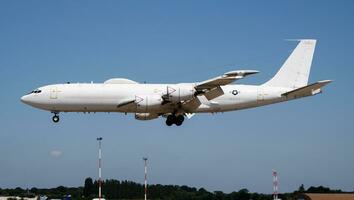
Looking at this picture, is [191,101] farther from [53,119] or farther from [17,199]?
[17,199]

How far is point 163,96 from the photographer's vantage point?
7456 cm

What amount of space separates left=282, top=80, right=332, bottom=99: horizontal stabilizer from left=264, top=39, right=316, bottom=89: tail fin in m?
3.27

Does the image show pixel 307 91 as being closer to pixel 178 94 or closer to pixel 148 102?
pixel 178 94

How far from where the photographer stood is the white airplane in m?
74.2

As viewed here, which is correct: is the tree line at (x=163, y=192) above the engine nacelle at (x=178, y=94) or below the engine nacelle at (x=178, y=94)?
below

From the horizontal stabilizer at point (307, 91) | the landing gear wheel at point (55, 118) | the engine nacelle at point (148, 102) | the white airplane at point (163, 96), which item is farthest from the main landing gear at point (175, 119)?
the horizontal stabilizer at point (307, 91)

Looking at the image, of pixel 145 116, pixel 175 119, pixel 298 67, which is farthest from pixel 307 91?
pixel 145 116

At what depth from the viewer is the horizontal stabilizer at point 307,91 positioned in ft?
246

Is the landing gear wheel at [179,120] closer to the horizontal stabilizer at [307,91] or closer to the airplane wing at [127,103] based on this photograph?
the airplane wing at [127,103]

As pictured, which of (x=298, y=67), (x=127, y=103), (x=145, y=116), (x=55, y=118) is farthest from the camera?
(x=298, y=67)

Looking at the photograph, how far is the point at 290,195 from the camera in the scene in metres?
→ 109

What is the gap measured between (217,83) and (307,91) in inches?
447

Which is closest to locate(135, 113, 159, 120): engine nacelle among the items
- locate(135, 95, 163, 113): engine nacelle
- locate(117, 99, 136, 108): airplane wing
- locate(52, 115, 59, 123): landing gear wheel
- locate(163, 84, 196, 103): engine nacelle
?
locate(135, 95, 163, 113): engine nacelle

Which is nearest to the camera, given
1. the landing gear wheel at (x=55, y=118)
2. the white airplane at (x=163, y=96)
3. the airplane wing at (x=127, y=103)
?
the white airplane at (x=163, y=96)
